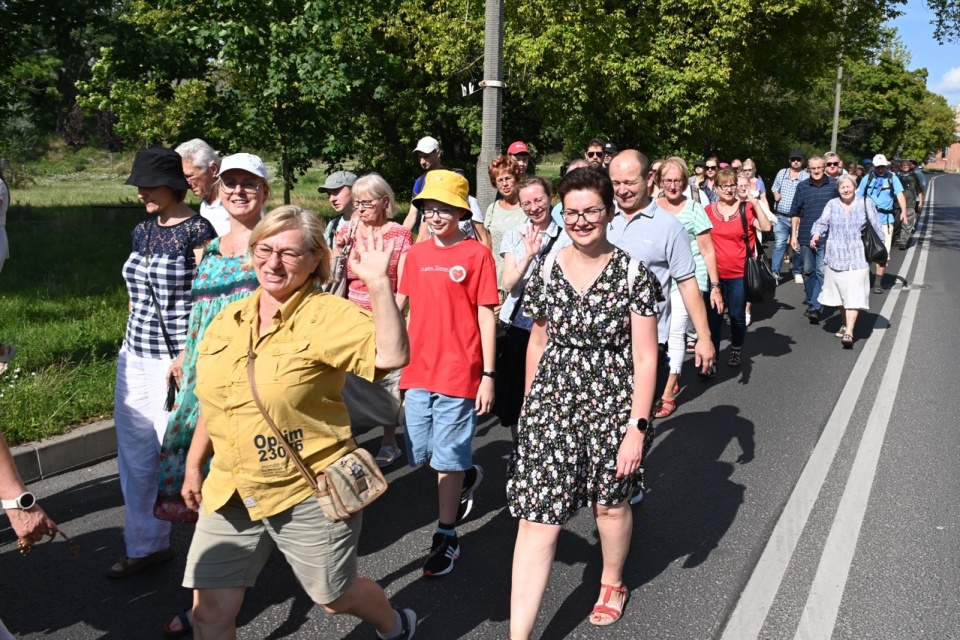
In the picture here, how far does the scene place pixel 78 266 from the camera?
39.2 feet

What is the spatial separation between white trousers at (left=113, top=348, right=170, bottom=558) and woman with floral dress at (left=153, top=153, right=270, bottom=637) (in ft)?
1.26

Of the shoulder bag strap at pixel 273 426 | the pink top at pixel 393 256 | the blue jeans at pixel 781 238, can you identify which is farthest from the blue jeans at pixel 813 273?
the shoulder bag strap at pixel 273 426

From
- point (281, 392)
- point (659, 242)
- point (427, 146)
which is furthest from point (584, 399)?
point (427, 146)

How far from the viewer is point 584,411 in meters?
3.30

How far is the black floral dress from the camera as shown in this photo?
326cm

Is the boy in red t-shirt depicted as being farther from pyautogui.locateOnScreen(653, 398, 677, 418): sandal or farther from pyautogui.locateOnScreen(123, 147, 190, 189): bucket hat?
pyautogui.locateOnScreen(653, 398, 677, 418): sandal

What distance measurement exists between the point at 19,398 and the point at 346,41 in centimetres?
797

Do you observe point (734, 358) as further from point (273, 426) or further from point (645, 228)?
point (273, 426)

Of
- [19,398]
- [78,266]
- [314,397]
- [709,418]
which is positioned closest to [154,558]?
[314,397]

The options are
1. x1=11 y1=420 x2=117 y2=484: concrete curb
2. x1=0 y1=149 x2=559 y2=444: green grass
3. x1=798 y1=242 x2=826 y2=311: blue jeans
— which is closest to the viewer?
x1=11 y1=420 x2=117 y2=484: concrete curb

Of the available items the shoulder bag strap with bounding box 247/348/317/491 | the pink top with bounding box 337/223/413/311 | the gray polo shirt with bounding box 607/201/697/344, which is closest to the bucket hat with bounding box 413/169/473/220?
the pink top with bounding box 337/223/413/311

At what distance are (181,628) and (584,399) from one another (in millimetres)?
1815

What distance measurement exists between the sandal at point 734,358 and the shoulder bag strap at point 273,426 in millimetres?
6248

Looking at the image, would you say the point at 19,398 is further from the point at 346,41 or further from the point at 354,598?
the point at 346,41
